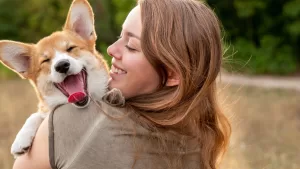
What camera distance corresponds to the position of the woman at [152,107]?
8.16ft

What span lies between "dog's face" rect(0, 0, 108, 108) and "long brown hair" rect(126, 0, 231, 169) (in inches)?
13.2

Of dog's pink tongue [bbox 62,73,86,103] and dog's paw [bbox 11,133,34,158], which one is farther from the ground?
dog's pink tongue [bbox 62,73,86,103]

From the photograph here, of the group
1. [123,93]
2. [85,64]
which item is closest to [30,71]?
[85,64]

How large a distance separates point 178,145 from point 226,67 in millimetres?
704

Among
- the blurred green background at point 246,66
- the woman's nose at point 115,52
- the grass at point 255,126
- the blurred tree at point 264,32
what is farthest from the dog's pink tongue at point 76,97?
the blurred tree at point 264,32

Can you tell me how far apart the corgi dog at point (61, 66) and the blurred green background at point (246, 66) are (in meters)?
0.70

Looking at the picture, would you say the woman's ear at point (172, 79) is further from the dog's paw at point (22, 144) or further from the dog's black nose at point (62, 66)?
the dog's paw at point (22, 144)

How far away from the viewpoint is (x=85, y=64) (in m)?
3.02

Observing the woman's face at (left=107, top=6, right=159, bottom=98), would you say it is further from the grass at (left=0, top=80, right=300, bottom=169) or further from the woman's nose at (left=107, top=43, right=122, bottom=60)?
the grass at (left=0, top=80, right=300, bottom=169)

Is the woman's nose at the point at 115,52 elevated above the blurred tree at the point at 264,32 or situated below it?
above

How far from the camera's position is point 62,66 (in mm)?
2873

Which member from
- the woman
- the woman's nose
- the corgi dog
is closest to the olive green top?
the woman

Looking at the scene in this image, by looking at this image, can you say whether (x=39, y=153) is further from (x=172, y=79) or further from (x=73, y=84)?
(x=172, y=79)

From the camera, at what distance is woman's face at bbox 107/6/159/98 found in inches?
106
